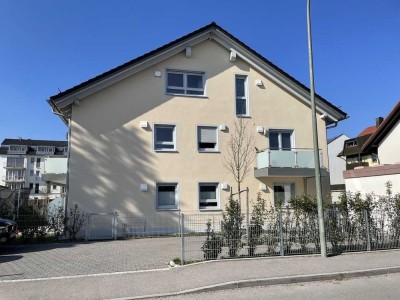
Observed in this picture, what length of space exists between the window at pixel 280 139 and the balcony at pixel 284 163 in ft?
3.63

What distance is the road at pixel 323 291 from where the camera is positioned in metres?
7.30

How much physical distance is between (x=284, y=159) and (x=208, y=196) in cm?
425

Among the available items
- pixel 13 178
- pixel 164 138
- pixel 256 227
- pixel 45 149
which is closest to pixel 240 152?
pixel 164 138

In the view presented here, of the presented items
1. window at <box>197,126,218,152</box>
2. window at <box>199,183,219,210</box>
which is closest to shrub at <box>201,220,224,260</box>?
window at <box>199,183,219,210</box>

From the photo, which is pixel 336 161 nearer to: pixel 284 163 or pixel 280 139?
pixel 280 139

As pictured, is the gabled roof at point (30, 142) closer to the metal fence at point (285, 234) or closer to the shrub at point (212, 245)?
the metal fence at point (285, 234)

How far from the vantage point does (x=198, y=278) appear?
8578mm

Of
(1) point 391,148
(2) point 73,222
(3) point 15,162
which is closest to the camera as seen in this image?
(2) point 73,222

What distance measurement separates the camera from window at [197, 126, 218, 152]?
65.9 ft

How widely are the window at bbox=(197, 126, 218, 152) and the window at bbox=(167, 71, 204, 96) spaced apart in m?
1.89

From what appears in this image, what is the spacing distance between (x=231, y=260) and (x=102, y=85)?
11511mm

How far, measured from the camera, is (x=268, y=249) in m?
11.0

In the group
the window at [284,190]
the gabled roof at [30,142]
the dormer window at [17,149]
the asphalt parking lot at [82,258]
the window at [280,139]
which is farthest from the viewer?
the gabled roof at [30,142]

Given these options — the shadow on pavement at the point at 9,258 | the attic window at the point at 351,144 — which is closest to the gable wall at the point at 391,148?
the shadow on pavement at the point at 9,258
